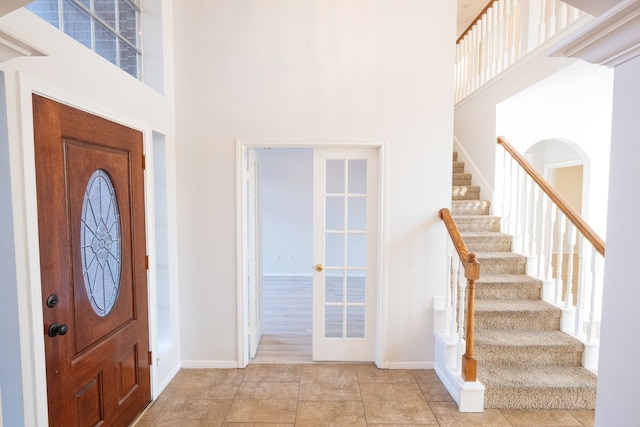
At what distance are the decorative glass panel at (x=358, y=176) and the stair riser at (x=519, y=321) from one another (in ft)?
4.95

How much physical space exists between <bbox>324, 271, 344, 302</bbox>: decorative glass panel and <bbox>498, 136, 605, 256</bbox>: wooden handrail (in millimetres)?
2039

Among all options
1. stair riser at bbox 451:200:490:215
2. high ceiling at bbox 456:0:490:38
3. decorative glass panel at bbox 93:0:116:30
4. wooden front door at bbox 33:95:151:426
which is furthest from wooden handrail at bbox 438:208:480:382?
→ high ceiling at bbox 456:0:490:38

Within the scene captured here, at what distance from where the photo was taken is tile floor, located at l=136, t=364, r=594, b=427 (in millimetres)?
2295

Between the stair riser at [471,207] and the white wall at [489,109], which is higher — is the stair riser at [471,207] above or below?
below

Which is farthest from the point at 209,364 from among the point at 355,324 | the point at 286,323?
the point at 355,324

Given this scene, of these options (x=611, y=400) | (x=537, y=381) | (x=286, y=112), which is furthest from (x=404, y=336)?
(x=286, y=112)

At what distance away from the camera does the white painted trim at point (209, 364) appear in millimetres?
2996

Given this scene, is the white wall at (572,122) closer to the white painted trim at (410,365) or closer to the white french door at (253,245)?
the white painted trim at (410,365)

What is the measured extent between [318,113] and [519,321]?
2.55 m

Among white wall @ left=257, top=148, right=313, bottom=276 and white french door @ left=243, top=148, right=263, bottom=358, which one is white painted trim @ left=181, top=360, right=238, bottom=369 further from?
white wall @ left=257, top=148, right=313, bottom=276

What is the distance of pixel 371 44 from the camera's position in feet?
9.32

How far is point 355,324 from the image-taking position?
3146mm

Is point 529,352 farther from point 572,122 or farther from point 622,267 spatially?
point 572,122

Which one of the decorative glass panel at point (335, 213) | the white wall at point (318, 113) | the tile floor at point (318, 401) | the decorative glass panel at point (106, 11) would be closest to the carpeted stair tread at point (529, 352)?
the tile floor at point (318, 401)
